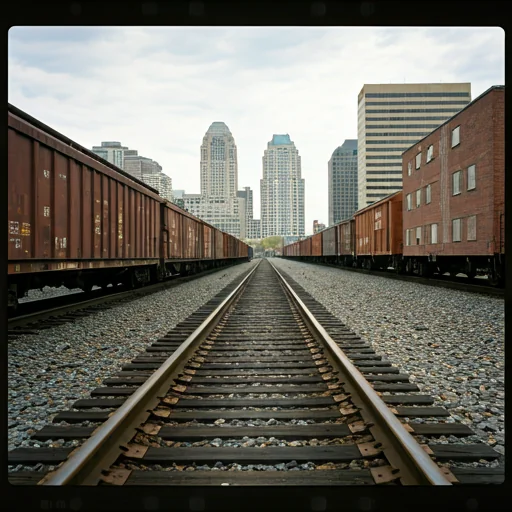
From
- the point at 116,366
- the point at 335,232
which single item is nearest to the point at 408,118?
the point at 335,232

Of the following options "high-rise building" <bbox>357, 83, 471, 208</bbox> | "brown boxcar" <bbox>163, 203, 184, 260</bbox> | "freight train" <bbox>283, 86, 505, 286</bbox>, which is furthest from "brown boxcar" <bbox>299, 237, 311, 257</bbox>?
"high-rise building" <bbox>357, 83, 471, 208</bbox>

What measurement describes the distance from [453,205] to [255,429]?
46.5ft

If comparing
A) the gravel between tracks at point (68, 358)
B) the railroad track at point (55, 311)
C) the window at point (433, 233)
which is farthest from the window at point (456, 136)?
the railroad track at point (55, 311)

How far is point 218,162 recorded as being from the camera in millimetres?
142500

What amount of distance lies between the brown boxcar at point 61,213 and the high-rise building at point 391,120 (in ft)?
449

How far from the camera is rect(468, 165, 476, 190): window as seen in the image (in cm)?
1373

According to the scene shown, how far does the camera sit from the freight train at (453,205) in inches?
488

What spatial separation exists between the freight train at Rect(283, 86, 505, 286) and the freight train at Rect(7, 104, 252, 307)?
28.9 feet

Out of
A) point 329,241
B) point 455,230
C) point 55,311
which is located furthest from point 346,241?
point 55,311

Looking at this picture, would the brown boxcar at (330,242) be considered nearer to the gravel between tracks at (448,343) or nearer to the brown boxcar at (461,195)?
the brown boxcar at (461,195)

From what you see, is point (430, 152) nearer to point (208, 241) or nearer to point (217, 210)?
point (208, 241)

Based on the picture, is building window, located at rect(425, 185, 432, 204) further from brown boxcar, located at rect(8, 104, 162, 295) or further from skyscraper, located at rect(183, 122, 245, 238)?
skyscraper, located at rect(183, 122, 245, 238)
